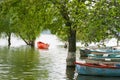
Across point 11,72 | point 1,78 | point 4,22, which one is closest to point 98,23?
point 1,78

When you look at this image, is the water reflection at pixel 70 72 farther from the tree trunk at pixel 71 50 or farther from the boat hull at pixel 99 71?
the boat hull at pixel 99 71

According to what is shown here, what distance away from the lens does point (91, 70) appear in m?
29.4

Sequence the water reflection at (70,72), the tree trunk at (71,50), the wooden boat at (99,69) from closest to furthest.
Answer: the water reflection at (70,72)
the wooden boat at (99,69)
the tree trunk at (71,50)

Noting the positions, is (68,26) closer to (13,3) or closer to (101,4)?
(13,3)

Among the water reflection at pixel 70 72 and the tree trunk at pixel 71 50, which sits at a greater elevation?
the tree trunk at pixel 71 50

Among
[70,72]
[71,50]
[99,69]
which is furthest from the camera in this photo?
[71,50]

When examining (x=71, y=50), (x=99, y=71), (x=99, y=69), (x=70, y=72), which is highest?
(x=71, y=50)

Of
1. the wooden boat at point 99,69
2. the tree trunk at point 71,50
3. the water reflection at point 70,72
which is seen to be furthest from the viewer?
the tree trunk at point 71,50

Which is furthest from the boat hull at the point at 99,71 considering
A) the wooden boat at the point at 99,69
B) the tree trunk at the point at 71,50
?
the tree trunk at the point at 71,50

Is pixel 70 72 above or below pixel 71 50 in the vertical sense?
below

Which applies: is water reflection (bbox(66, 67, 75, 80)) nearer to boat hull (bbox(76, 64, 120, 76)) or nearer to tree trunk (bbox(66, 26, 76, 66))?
tree trunk (bbox(66, 26, 76, 66))

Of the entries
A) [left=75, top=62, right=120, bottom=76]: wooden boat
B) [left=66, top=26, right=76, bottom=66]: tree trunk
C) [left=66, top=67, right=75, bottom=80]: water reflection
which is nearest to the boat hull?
[left=75, top=62, right=120, bottom=76]: wooden boat

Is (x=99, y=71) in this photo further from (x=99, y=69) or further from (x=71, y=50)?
(x=71, y=50)

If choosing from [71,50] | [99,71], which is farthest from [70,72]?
[71,50]
